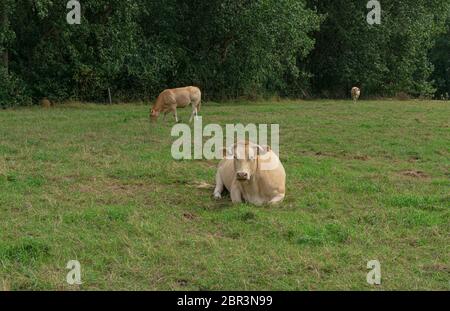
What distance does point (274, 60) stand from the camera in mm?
28219

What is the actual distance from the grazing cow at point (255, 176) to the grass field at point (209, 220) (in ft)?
0.88

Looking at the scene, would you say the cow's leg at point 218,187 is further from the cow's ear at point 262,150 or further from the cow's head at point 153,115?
the cow's head at point 153,115

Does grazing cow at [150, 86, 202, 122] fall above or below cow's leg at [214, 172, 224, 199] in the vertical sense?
above

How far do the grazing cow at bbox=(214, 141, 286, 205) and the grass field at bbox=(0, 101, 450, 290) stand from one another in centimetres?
27

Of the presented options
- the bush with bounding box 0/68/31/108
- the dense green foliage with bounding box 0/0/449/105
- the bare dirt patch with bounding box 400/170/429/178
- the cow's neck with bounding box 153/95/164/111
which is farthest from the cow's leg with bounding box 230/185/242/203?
the bush with bounding box 0/68/31/108

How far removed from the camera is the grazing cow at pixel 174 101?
Result: 18106 mm

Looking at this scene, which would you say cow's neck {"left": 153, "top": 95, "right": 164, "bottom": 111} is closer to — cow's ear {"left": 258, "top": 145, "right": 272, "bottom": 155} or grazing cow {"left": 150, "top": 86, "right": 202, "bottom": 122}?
grazing cow {"left": 150, "top": 86, "right": 202, "bottom": 122}

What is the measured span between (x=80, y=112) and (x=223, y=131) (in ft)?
21.8

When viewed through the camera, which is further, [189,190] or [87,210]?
[189,190]

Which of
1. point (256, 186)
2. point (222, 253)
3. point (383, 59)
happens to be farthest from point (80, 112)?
point (383, 59)

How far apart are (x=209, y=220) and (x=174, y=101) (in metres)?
11.9

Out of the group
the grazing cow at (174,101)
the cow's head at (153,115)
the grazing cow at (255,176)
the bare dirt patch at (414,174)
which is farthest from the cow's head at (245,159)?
the grazing cow at (174,101)

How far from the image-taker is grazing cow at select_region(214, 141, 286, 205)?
26.0 feet
